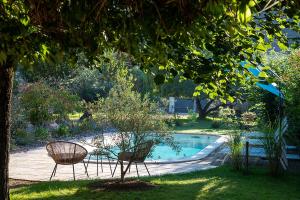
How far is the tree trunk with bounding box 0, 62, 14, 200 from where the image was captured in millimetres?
5172

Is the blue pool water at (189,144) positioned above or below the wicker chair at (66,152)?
below

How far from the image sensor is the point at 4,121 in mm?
5262

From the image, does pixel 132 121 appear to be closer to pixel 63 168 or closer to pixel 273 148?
pixel 273 148

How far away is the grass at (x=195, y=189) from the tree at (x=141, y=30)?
297 centimetres

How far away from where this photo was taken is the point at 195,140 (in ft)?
61.0

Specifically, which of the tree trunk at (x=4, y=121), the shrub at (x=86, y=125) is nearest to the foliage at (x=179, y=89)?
the shrub at (x=86, y=125)

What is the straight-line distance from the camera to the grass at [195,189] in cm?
693

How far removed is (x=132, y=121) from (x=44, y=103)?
900 centimetres

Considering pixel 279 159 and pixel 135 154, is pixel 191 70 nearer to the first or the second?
pixel 135 154

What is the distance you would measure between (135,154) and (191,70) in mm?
4245

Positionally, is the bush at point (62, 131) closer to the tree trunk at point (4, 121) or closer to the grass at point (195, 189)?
the grass at point (195, 189)

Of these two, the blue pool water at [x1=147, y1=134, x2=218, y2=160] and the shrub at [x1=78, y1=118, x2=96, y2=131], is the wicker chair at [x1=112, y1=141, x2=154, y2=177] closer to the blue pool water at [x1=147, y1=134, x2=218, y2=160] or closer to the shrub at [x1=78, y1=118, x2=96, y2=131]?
the blue pool water at [x1=147, y1=134, x2=218, y2=160]

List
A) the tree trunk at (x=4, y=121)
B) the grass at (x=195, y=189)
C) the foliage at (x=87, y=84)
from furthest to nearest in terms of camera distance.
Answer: the foliage at (x=87, y=84) → the grass at (x=195, y=189) → the tree trunk at (x=4, y=121)

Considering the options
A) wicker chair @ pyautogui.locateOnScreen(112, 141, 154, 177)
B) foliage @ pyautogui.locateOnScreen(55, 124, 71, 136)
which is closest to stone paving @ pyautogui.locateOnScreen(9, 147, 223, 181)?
wicker chair @ pyautogui.locateOnScreen(112, 141, 154, 177)
